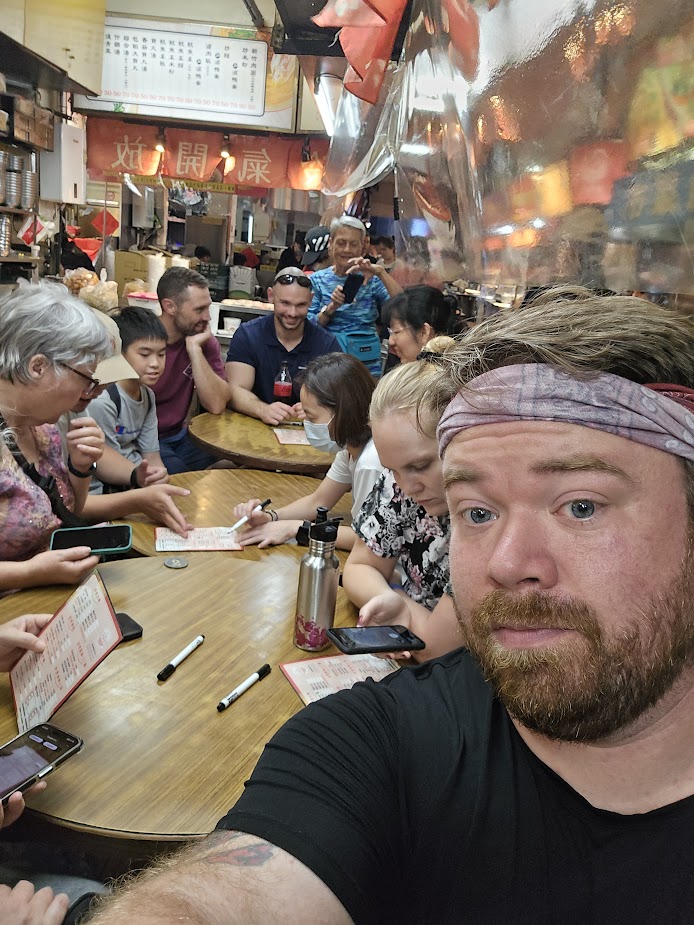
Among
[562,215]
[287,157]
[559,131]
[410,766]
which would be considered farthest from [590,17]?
[287,157]

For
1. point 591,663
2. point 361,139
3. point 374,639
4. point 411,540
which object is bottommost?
point 374,639

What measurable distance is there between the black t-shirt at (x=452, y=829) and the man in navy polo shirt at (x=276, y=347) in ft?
11.2

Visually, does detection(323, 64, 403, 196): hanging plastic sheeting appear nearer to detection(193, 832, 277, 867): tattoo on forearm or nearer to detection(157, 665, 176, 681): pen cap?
detection(157, 665, 176, 681): pen cap

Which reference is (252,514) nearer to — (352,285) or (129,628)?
(129,628)

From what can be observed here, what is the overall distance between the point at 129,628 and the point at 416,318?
277 centimetres

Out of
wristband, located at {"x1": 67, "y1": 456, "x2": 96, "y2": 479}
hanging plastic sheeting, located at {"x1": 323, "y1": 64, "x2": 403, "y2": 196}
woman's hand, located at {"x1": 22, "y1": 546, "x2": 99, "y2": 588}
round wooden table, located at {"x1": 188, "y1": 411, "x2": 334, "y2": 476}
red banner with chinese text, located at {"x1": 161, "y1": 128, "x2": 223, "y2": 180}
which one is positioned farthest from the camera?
red banner with chinese text, located at {"x1": 161, "y1": 128, "x2": 223, "y2": 180}

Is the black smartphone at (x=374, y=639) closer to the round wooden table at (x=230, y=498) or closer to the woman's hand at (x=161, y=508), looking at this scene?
the round wooden table at (x=230, y=498)

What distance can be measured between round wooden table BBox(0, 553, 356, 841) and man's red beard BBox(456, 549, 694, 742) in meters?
0.63

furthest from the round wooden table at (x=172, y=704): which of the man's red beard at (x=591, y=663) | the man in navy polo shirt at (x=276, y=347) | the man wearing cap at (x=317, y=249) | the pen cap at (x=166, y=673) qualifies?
the man wearing cap at (x=317, y=249)

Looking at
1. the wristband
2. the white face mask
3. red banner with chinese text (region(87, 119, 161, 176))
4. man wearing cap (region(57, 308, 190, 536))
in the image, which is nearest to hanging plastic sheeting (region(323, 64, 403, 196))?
the white face mask

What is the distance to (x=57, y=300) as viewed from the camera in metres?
2.40

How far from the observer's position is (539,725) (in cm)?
90

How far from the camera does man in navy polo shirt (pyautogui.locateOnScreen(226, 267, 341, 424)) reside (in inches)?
171

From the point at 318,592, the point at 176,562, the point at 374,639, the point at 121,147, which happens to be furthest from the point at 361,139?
the point at 121,147
